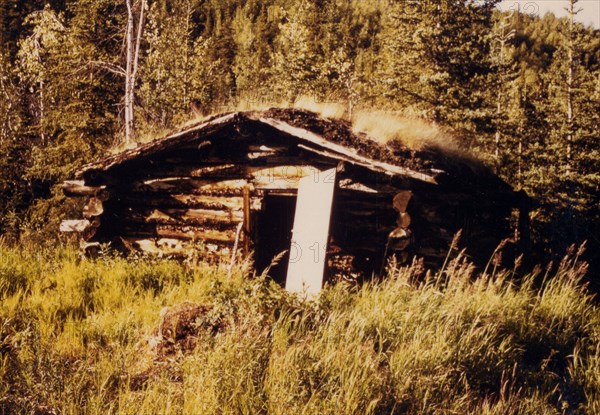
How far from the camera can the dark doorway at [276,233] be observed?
8430 millimetres

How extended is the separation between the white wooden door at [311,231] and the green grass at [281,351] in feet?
3.85

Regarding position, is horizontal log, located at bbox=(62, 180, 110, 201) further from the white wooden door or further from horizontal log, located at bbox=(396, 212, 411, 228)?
horizontal log, located at bbox=(396, 212, 411, 228)

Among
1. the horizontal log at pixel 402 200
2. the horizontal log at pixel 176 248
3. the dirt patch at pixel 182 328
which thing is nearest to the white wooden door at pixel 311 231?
the horizontal log at pixel 402 200

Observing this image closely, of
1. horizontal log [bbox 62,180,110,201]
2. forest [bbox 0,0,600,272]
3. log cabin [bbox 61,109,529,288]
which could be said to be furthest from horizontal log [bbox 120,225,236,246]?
forest [bbox 0,0,600,272]

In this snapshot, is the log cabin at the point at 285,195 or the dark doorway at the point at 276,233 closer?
the log cabin at the point at 285,195

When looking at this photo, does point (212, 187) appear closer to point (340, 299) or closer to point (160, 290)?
point (160, 290)

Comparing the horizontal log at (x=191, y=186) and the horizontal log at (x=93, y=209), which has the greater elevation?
the horizontal log at (x=191, y=186)

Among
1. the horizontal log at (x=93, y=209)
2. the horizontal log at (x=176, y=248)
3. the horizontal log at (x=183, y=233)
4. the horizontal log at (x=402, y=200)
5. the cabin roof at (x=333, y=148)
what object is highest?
the cabin roof at (x=333, y=148)

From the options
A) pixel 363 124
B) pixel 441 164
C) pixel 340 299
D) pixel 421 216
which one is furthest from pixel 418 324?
pixel 363 124

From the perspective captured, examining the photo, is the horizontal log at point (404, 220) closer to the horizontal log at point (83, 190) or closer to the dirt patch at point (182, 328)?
the dirt patch at point (182, 328)

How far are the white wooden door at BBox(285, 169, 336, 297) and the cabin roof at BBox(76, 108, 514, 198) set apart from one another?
498mm

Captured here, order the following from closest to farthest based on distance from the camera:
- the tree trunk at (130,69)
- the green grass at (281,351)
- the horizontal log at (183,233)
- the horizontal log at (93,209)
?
the green grass at (281,351) → the horizontal log at (183,233) → the horizontal log at (93,209) → the tree trunk at (130,69)

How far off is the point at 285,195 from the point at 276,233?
115 cm

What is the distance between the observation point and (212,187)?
835 cm
